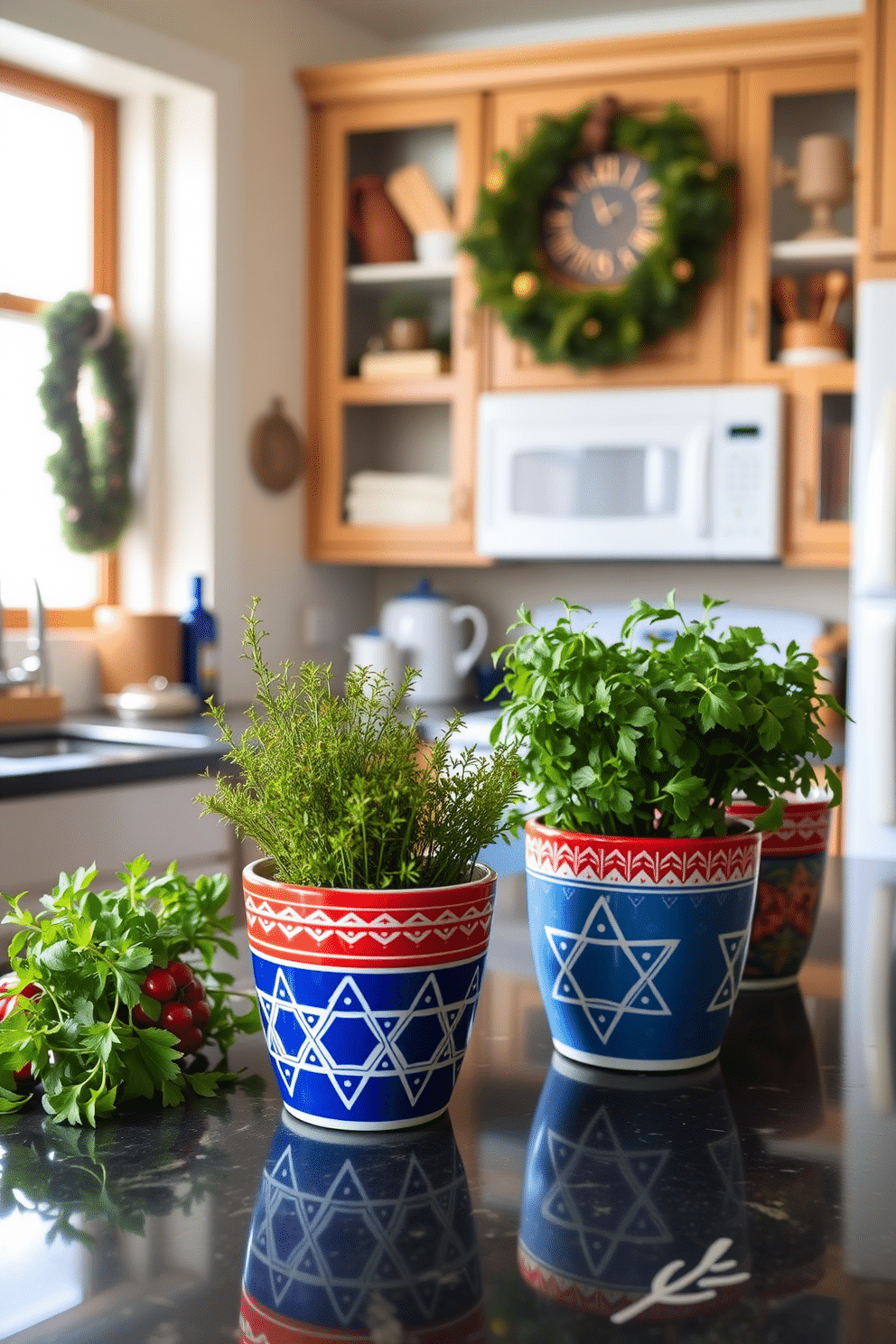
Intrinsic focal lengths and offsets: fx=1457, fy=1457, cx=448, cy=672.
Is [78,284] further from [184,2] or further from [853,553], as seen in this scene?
[853,553]

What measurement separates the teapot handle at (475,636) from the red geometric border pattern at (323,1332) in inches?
116

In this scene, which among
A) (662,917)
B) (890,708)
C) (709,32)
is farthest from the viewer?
(709,32)

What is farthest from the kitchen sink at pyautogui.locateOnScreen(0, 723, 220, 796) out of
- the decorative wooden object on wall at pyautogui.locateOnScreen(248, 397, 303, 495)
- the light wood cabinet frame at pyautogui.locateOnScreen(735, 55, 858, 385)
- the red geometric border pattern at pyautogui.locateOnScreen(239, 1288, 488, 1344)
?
the red geometric border pattern at pyautogui.locateOnScreen(239, 1288, 488, 1344)

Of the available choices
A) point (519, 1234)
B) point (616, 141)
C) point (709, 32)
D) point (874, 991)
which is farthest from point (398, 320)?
point (519, 1234)

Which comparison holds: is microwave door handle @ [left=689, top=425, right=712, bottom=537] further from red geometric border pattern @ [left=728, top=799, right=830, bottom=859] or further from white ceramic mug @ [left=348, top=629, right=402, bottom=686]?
red geometric border pattern @ [left=728, top=799, right=830, bottom=859]

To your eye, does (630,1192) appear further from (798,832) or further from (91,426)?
(91,426)

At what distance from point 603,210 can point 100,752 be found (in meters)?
1.63

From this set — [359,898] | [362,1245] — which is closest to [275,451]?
[359,898]

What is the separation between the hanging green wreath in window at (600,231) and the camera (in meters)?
3.09

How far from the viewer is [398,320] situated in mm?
3572

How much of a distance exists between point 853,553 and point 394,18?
190 centimetres

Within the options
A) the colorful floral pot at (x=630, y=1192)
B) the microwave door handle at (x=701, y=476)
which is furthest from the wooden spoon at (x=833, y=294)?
the colorful floral pot at (x=630, y=1192)

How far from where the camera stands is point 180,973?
0.75 metres

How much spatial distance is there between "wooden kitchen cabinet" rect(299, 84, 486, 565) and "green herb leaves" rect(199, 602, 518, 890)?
278cm
